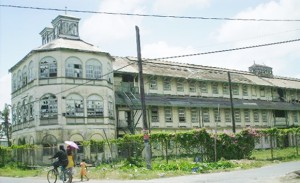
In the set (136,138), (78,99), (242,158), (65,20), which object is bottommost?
(242,158)

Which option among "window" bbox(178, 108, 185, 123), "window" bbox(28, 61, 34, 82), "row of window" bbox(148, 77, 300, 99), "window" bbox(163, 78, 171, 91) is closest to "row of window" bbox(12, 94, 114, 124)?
"window" bbox(28, 61, 34, 82)

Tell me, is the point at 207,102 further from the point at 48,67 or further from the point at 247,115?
the point at 48,67

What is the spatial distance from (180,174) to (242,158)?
32.9 ft

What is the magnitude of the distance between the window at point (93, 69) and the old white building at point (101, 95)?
10cm

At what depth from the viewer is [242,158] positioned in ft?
90.6

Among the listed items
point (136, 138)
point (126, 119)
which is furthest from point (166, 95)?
point (136, 138)

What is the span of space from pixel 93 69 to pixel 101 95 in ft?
8.65

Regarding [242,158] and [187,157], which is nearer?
[187,157]

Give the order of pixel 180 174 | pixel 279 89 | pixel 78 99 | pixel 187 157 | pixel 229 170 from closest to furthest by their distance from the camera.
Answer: pixel 180 174 → pixel 229 170 → pixel 187 157 → pixel 78 99 → pixel 279 89

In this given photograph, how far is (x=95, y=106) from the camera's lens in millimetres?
35812

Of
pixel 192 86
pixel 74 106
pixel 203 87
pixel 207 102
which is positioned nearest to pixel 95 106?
pixel 74 106

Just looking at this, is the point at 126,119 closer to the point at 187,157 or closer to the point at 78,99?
the point at 78,99

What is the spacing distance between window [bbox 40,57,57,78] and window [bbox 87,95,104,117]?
403cm

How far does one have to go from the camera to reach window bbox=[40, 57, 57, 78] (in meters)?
34.8
